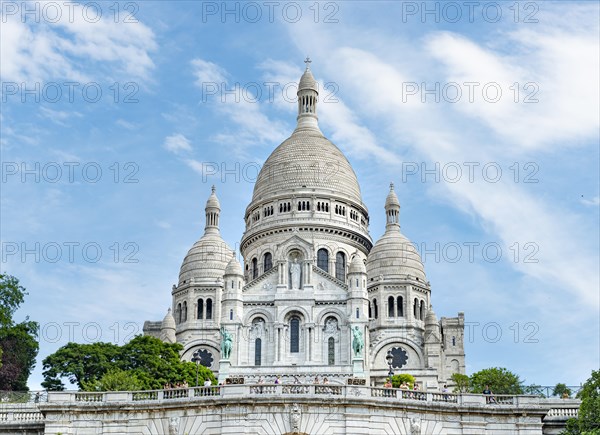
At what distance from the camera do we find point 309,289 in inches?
4245

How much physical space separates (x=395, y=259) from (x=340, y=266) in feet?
19.4

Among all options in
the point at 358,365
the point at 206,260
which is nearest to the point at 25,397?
the point at 358,365

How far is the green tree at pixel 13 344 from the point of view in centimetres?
6988

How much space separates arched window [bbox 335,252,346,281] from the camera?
119 m

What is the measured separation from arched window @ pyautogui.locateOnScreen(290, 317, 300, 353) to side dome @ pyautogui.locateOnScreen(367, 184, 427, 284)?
47.6ft

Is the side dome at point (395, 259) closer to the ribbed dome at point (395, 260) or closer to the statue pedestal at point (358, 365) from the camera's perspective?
the ribbed dome at point (395, 260)

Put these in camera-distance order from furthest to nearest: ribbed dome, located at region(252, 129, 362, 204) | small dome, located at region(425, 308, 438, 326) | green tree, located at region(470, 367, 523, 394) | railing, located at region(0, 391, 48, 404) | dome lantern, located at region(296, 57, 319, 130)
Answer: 1. dome lantern, located at region(296, 57, 319, 130)
2. ribbed dome, located at region(252, 129, 362, 204)
3. small dome, located at region(425, 308, 438, 326)
4. green tree, located at region(470, 367, 523, 394)
5. railing, located at region(0, 391, 48, 404)

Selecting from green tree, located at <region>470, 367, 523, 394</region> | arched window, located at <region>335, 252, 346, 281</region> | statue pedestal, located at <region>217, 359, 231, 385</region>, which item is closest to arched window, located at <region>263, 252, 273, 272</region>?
arched window, located at <region>335, 252, 346, 281</region>

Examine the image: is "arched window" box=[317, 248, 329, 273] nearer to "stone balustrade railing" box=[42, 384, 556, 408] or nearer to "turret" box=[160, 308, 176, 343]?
"turret" box=[160, 308, 176, 343]

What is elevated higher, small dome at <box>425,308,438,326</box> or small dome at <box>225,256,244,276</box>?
small dome at <box>225,256,244,276</box>

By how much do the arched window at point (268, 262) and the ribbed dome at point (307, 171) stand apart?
781cm

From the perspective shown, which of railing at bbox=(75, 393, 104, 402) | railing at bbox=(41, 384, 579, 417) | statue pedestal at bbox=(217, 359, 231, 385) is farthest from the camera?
statue pedestal at bbox=(217, 359, 231, 385)

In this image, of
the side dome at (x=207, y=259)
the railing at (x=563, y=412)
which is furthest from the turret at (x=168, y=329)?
the railing at (x=563, y=412)

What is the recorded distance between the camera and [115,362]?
82500 mm
